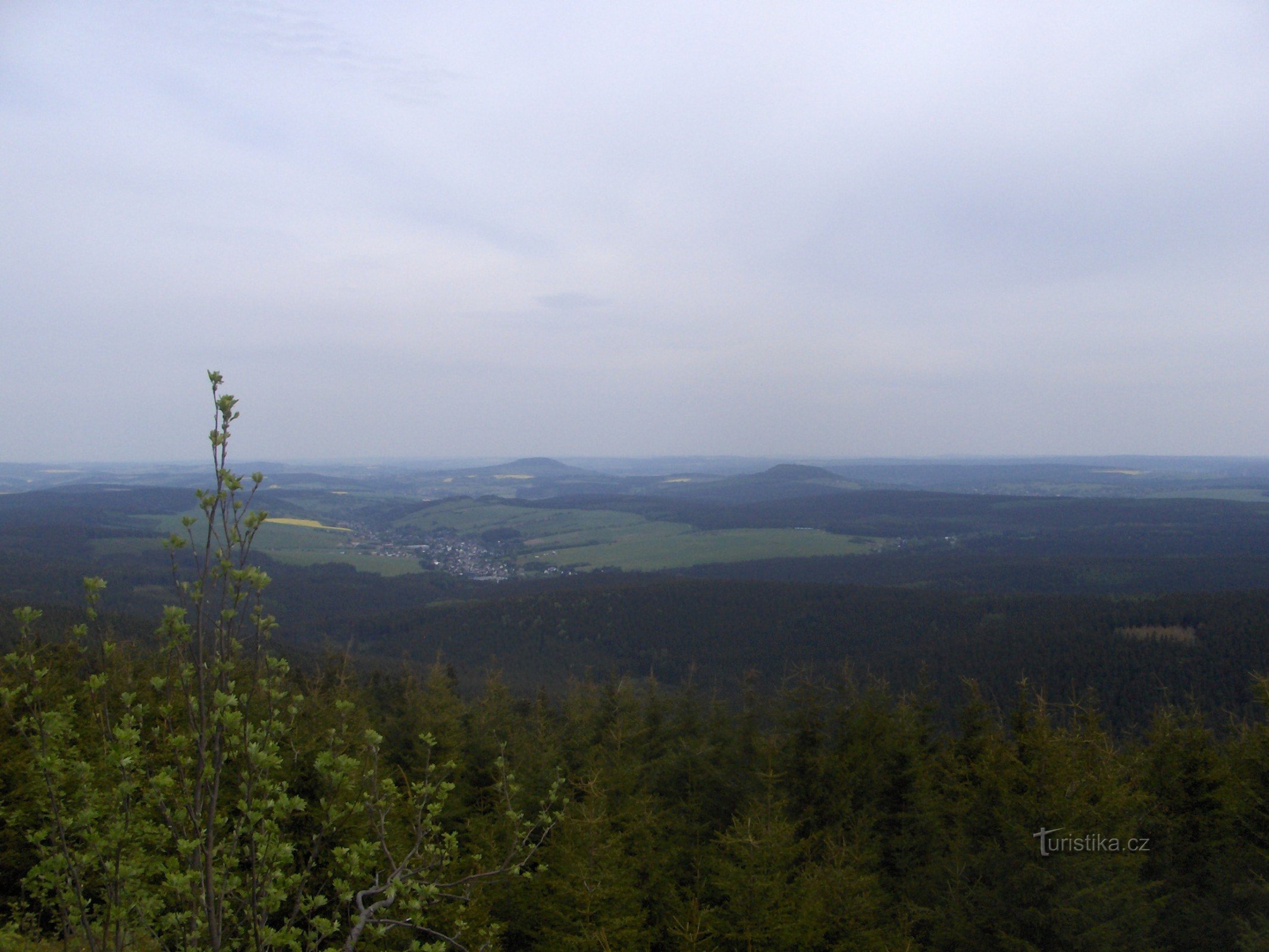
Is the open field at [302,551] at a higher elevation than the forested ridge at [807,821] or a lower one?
lower

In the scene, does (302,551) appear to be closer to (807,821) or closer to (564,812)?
(807,821)

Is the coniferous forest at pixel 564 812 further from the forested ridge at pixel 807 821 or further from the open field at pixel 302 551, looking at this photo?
the open field at pixel 302 551

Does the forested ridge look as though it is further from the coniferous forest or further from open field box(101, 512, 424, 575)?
open field box(101, 512, 424, 575)

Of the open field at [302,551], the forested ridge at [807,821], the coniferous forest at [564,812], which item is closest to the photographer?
the coniferous forest at [564,812]

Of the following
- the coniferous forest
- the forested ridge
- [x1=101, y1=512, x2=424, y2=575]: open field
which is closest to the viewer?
the coniferous forest

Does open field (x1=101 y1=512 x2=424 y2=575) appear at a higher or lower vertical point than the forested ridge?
lower

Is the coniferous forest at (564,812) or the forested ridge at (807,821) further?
the forested ridge at (807,821)

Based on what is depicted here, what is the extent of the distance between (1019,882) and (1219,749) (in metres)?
15.7

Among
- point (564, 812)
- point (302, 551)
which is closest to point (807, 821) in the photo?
point (564, 812)

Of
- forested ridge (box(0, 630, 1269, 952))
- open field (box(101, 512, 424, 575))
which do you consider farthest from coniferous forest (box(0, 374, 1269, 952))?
open field (box(101, 512, 424, 575))

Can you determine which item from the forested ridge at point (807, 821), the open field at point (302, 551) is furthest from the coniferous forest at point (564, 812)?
the open field at point (302, 551)

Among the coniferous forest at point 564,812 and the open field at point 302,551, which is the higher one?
the coniferous forest at point 564,812

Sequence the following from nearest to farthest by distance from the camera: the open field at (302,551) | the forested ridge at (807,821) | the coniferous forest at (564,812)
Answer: the coniferous forest at (564,812) → the forested ridge at (807,821) → the open field at (302,551)

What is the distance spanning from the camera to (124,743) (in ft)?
15.9
